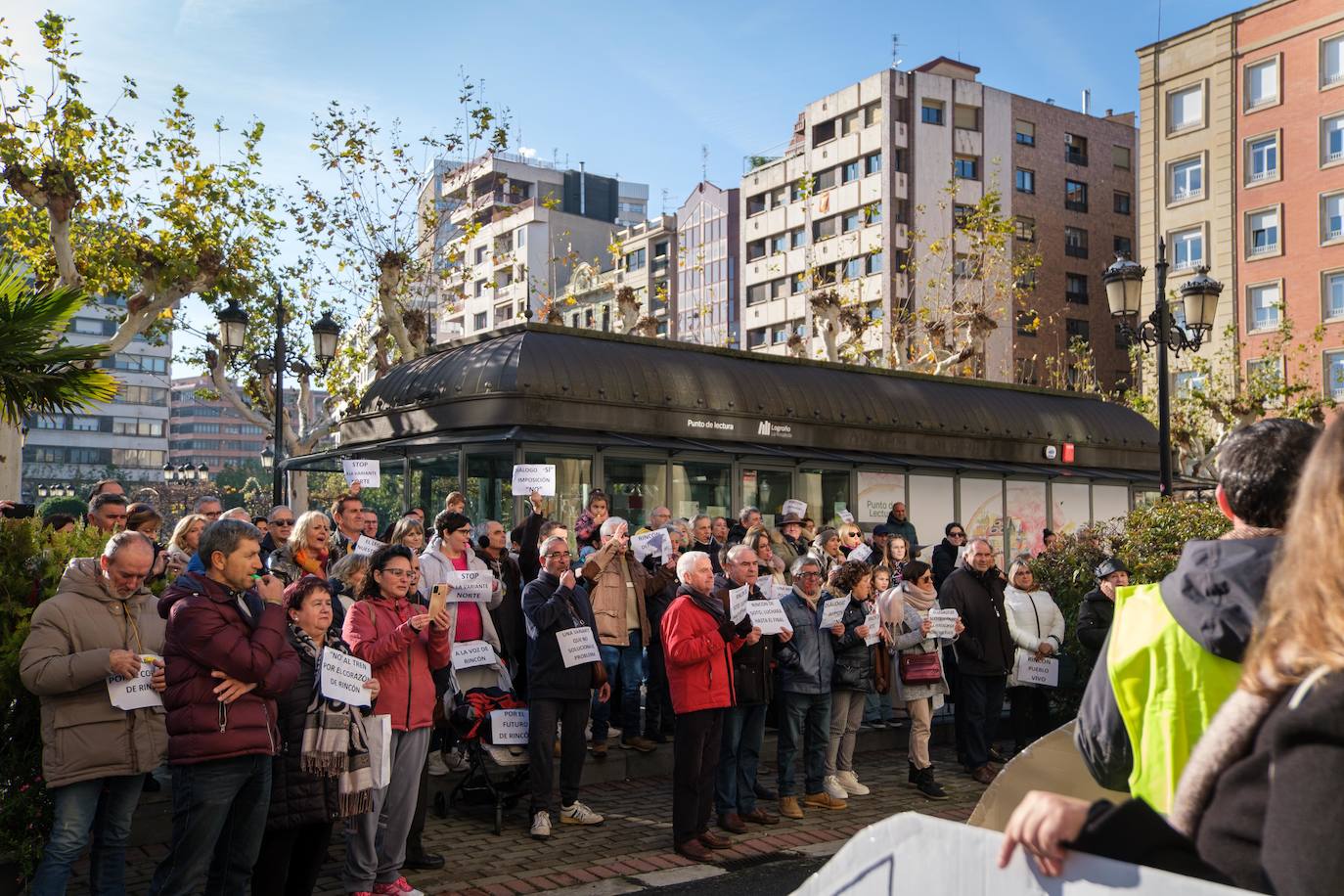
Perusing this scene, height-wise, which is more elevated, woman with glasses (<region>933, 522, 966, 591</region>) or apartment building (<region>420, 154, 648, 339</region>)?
apartment building (<region>420, 154, 648, 339</region>)

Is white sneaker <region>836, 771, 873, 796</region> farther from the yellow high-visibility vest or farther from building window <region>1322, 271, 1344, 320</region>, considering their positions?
building window <region>1322, 271, 1344, 320</region>

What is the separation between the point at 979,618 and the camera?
1144 centimetres

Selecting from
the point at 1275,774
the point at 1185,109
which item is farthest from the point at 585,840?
the point at 1185,109

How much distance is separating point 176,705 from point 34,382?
2.99 meters

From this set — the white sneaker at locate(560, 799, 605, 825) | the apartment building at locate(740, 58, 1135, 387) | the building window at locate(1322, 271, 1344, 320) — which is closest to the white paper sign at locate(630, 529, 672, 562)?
the white sneaker at locate(560, 799, 605, 825)

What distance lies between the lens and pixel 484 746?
9.17 m

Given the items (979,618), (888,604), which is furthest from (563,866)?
(979,618)

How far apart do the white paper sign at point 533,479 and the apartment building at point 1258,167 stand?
3765 cm

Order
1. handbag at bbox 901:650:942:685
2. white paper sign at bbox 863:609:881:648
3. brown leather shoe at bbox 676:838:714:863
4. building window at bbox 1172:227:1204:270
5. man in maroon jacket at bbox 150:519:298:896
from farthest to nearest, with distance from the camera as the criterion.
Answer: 1. building window at bbox 1172:227:1204:270
2. handbag at bbox 901:650:942:685
3. white paper sign at bbox 863:609:881:648
4. brown leather shoe at bbox 676:838:714:863
5. man in maroon jacket at bbox 150:519:298:896

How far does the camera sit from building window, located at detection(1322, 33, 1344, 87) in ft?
151

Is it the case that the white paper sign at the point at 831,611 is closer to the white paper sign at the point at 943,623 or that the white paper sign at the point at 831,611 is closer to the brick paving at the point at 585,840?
the white paper sign at the point at 943,623

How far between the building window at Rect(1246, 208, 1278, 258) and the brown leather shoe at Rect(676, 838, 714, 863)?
47.4 m

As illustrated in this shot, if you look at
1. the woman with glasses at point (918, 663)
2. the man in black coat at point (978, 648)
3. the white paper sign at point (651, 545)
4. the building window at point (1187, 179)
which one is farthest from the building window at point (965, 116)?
Answer: the white paper sign at point (651, 545)

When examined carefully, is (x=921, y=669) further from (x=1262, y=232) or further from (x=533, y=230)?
(x=533, y=230)
